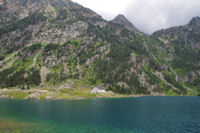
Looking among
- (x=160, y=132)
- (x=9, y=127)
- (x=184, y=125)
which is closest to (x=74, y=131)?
(x=9, y=127)

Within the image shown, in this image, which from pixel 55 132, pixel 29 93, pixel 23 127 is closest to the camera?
pixel 55 132

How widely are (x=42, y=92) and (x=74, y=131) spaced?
138 meters

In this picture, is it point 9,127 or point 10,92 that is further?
point 10,92

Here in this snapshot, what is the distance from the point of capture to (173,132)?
6219 centimetres

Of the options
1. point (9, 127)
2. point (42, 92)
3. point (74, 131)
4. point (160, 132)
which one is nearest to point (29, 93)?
point (42, 92)

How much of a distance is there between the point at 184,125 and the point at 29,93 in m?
160

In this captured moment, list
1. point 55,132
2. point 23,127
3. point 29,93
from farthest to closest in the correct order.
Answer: point 29,93
point 23,127
point 55,132

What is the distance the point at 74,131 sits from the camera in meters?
58.2

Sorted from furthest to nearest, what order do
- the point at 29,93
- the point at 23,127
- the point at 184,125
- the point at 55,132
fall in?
1. the point at 29,93
2. the point at 184,125
3. the point at 23,127
4. the point at 55,132

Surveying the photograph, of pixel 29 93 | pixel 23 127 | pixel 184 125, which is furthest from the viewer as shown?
pixel 29 93

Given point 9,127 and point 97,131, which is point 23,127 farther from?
point 97,131

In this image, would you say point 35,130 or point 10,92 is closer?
point 35,130

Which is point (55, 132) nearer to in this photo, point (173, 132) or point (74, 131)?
point (74, 131)

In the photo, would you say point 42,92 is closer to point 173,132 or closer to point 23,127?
point 23,127
